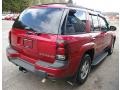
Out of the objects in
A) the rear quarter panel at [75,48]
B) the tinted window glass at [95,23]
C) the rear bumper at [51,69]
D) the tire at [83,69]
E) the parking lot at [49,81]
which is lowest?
the parking lot at [49,81]

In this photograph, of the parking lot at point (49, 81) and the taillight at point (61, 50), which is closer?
the taillight at point (61, 50)

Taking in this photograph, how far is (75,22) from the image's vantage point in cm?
434

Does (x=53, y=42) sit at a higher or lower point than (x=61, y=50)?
higher

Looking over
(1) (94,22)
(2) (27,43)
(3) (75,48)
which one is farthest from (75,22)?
(1) (94,22)

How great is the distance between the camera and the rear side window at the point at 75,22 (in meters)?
4.06

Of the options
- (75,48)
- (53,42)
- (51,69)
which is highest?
(53,42)

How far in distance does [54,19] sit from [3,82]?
6.40ft

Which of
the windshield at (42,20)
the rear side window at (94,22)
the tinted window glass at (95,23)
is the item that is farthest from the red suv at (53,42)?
the tinted window glass at (95,23)

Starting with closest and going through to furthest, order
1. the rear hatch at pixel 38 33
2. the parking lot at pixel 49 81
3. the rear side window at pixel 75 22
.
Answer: the rear hatch at pixel 38 33
the rear side window at pixel 75 22
the parking lot at pixel 49 81

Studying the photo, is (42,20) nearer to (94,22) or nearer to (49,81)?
(49,81)

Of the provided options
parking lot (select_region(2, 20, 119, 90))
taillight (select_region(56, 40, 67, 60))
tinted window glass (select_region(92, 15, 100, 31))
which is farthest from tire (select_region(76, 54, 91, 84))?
tinted window glass (select_region(92, 15, 100, 31))

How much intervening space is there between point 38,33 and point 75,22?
0.88 meters

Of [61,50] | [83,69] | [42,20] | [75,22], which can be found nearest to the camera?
[61,50]

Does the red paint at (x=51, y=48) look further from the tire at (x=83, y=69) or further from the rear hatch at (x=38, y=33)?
the tire at (x=83, y=69)
